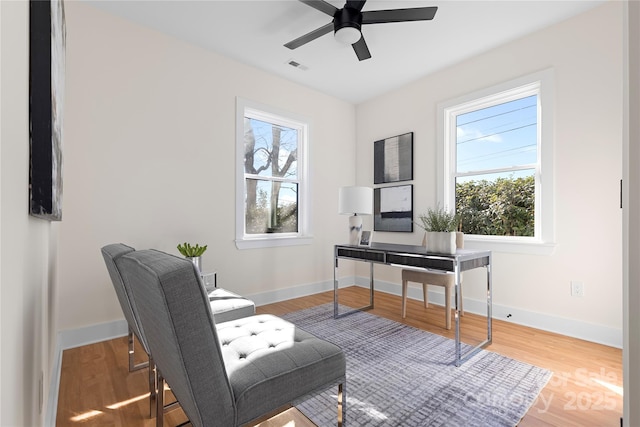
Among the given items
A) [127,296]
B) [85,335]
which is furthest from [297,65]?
[85,335]

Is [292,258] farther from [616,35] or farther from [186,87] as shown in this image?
[616,35]

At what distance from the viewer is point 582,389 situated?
1890mm

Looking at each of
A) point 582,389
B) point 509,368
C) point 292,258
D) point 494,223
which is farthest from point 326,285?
point 582,389

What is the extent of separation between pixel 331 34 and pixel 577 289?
323 centimetres

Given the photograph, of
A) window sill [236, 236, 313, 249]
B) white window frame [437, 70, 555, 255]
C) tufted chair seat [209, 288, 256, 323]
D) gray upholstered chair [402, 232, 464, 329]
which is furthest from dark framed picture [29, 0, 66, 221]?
white window frame [437, 70, 555, 255]

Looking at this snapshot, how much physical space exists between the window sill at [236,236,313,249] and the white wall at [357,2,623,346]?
2.07m

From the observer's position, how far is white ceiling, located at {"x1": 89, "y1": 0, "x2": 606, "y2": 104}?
2.59 m

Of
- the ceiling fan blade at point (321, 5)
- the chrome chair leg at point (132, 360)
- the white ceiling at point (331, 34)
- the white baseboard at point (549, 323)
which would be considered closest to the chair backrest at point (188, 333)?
the chrome chair leg at point (132, 360)

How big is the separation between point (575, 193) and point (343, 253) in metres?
2.14

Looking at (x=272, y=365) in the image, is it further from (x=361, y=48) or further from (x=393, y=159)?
(x=393, y=159)

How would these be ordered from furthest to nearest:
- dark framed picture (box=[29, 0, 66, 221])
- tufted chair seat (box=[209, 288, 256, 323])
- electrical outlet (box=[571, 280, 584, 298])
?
electrical outlet (box=[571, 280, 584, 298])
tufted chair seat (box=[209, 288, 256, 323])
dark framed picture (box=[29, 0, 66, 221])

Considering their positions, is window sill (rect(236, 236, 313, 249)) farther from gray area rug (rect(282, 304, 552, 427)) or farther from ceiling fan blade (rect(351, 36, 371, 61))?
ceiling fan blade (rect(351, 36, 371, 61))

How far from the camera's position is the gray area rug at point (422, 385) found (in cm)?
165

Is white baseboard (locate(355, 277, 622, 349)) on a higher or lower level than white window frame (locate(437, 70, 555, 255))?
lower
